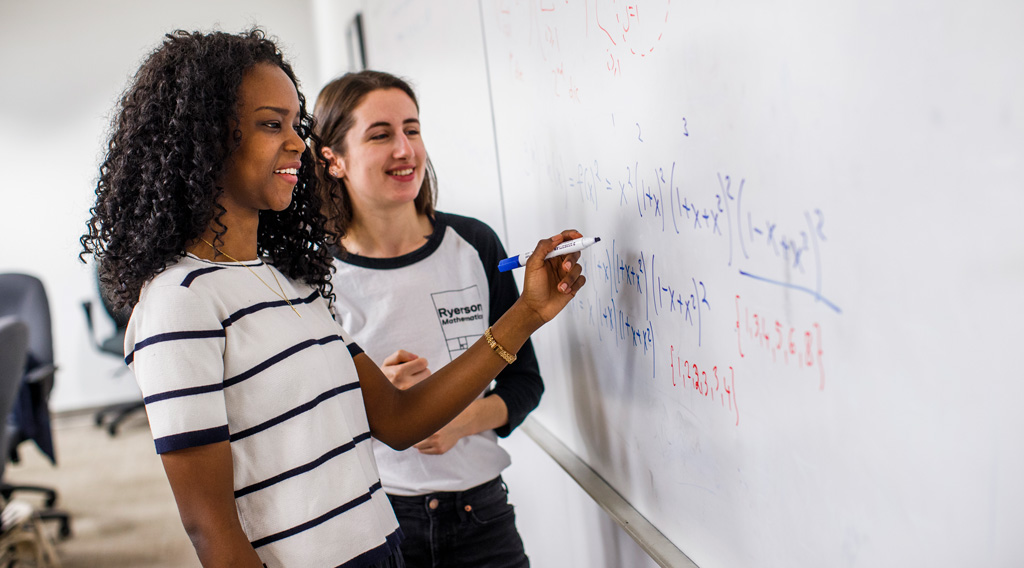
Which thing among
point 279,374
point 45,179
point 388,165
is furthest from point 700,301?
point 45,179

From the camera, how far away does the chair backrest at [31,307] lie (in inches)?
124

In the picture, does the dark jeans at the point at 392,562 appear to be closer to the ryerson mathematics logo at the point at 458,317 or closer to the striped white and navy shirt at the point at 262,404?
the striped white and navy shirt at the point at 262,404

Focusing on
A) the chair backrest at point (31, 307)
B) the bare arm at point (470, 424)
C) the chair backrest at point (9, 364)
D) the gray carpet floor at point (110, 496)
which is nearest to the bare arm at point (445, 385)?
the bare arm at point (470, 424)

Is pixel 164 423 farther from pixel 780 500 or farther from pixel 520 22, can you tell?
pixel 520 22

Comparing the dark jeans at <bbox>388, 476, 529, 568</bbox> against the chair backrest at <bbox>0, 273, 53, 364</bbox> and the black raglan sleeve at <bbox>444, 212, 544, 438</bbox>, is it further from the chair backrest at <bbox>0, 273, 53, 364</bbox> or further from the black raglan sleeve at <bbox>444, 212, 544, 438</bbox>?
the chair backrest at <bbox>0, 273, 53, 364</bbox>

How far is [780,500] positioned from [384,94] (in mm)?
874

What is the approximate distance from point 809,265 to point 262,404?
22.2 inches

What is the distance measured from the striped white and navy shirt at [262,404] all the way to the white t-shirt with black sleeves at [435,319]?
0.27 metres

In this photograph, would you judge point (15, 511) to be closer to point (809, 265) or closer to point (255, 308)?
point (255, 308)

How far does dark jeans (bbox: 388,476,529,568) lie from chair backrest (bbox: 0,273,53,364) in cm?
271

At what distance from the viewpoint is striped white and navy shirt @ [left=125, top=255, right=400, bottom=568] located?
2.33 ft

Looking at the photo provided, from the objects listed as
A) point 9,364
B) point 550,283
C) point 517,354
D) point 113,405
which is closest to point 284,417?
point 550,283

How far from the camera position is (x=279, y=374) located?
2.57 feet

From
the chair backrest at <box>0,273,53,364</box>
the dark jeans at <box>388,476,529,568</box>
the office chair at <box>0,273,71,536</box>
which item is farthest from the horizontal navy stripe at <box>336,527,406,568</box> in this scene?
the chair backrest at <box>0,273,53,364</box>
